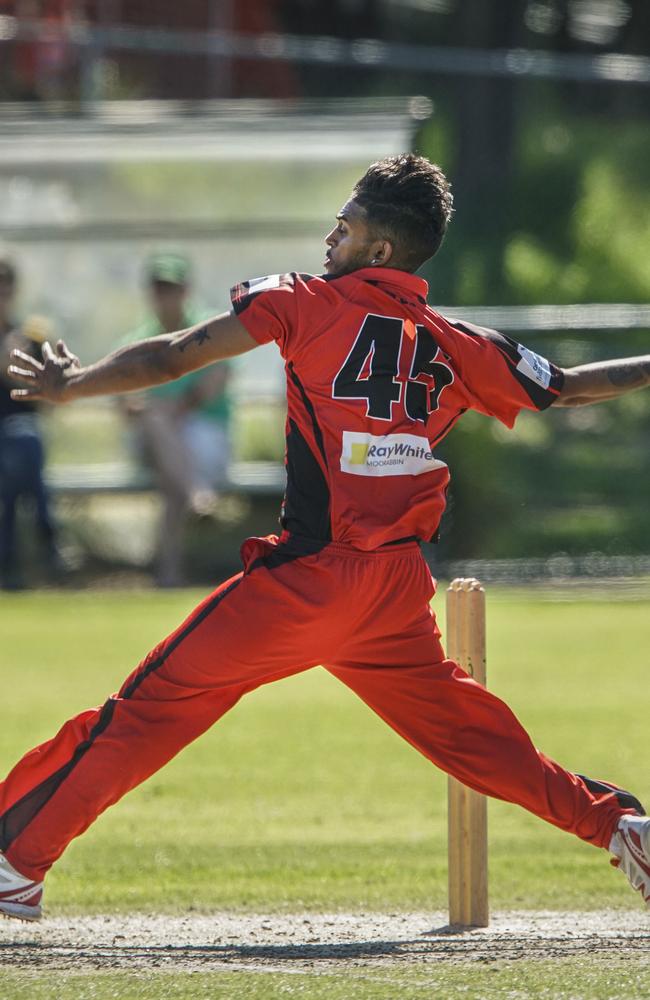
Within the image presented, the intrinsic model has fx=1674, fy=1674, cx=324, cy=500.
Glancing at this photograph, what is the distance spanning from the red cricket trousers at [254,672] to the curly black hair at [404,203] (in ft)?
2.80

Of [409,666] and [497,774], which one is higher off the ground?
[409,666]

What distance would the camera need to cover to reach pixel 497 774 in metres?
4.70

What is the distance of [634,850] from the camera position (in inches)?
185

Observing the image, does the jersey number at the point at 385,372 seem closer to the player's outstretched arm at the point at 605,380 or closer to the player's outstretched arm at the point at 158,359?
the player's outstretched arm at the point at 158,359

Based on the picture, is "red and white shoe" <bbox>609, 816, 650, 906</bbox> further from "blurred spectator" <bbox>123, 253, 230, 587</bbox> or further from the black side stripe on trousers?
"blurred spectator" <bbox>123, 253, 230, 587</bbox>

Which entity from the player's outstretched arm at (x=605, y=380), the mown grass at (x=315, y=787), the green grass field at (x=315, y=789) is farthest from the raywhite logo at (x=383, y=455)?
the mown grass at (x=315, y=787)

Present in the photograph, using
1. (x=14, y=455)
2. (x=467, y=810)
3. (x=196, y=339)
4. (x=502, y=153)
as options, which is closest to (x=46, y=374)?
(x=196, y=339)

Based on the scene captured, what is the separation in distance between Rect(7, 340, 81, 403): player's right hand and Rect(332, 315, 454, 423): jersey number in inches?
31.1

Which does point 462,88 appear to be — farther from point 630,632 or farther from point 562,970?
point 562,970

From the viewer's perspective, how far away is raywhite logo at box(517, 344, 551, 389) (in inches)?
191

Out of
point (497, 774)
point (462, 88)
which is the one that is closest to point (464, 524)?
point (462, 88)

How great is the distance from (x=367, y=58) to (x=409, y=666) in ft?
34.6

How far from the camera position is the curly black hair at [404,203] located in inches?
182

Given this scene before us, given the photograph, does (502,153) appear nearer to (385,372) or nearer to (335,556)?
(385,372)
